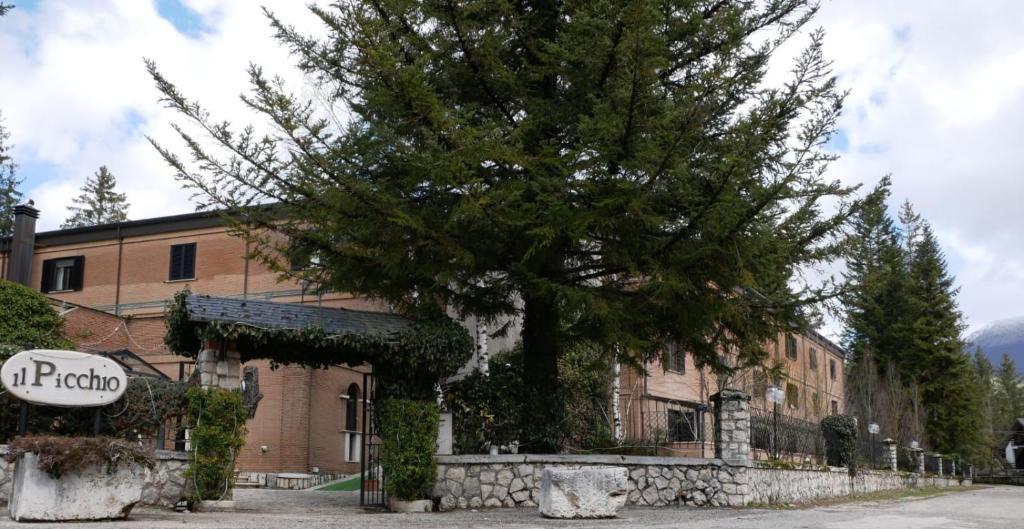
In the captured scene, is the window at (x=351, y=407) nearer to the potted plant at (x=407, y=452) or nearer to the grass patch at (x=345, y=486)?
the grass patch at (x=345, y=486)

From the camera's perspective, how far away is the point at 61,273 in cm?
3219

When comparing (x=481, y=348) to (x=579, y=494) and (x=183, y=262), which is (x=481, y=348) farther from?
(x=183, y=262)

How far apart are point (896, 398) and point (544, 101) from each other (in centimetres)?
3207

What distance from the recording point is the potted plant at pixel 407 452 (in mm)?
12852

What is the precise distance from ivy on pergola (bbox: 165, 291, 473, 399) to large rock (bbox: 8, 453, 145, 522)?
277 centimetres

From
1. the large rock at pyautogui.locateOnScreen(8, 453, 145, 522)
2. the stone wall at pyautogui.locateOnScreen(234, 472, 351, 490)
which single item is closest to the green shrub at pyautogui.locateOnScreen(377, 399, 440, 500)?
the large rock at pyautogui.locateOnScreen(8, 453, 145, 522)

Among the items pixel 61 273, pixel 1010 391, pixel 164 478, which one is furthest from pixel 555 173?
pixel 1010 391

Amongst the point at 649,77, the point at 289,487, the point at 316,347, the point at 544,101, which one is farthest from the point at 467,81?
the point at 289,487

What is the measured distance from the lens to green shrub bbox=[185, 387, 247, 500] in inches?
463

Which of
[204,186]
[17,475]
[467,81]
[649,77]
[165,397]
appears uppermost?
[467,81]

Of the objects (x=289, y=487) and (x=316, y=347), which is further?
(x=289, y=487)

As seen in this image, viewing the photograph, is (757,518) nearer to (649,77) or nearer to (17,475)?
(649,77)

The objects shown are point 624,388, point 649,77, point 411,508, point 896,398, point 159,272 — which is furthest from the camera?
point 896,398

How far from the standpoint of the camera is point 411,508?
42.4ft
